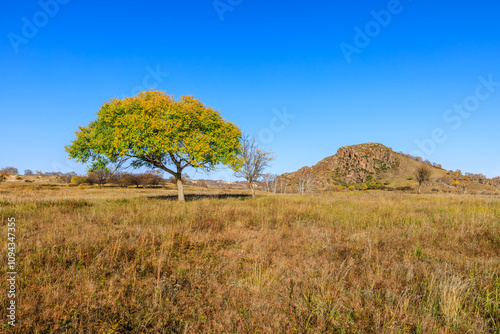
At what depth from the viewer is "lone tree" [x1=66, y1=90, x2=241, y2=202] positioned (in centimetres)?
1895

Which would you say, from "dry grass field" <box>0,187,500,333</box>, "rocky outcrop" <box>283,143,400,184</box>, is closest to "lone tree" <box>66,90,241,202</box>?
"dry grass field" <box>0,187,500,333</box>

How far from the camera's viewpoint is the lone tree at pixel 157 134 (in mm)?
18953

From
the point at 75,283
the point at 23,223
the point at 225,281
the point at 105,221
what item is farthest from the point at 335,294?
the point at 23,223

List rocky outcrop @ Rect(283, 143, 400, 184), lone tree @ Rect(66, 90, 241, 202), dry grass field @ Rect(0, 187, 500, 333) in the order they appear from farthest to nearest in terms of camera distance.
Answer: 1. rocky outcrop @ Rect(283, 143, 400, 184)
2. lone tree @ Rect(66, 90, 241, 202)
3. dry grass field @ Rect(0, 187, 500, 333)

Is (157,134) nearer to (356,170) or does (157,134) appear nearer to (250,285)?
(250,285)

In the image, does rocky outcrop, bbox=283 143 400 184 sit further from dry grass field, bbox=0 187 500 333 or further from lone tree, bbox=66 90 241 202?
dry grass field, bbox=0 187 500 333

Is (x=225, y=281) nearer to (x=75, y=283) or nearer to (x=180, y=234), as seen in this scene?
(x=75, y=283)

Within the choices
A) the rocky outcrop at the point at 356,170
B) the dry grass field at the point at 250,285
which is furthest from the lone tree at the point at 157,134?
the rocky outcrop at the point at 356,170

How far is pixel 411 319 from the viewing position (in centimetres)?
322

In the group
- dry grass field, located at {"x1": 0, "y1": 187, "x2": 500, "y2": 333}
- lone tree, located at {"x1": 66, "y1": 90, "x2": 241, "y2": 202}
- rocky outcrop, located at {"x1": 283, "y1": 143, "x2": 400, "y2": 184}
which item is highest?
rocky outcrop, located at {"x1": 283, "y1": 143, "x2": 400, "y2": 184}

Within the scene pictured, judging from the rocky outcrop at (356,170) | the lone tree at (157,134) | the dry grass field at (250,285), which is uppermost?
the rocky outcrop at (356,170)

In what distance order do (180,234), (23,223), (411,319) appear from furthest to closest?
(23,223) → (180,234) → (411,319)

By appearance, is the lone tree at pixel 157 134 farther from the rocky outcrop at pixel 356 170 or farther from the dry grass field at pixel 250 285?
the rocky outcrop at pixel 356 170

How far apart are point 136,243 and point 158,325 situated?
12.2 feet
